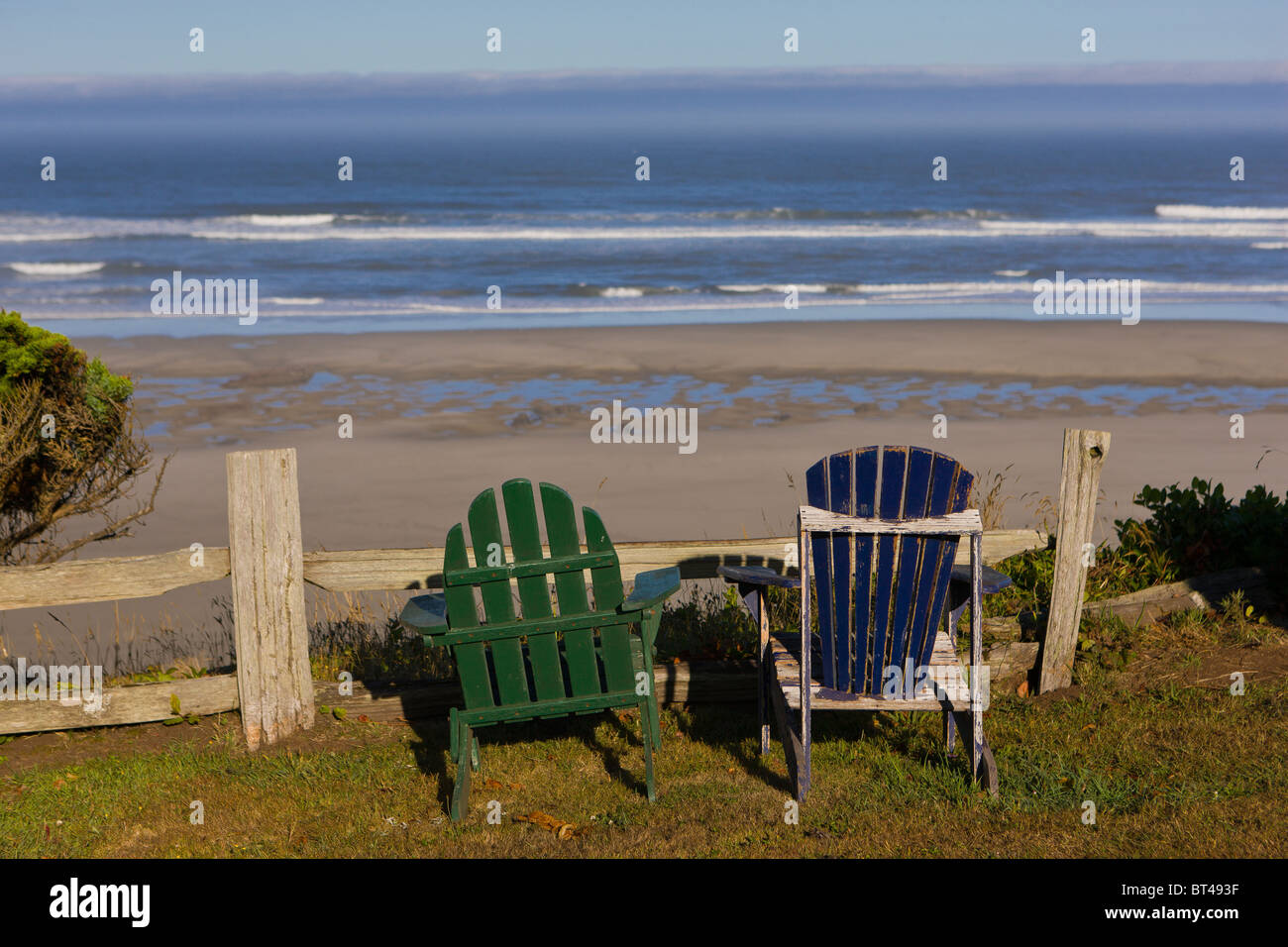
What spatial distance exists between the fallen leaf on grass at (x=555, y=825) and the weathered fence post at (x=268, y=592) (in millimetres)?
1399

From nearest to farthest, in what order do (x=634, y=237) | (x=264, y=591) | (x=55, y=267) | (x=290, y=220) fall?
(x=264, y=591) < (x=55, y=267) < (x=634, y=237) < (x=290, y=220)

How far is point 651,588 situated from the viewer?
15.1 ft

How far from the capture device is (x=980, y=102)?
154750 mm

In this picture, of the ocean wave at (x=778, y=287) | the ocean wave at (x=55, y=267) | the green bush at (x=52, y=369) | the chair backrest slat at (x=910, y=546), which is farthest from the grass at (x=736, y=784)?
the ocean wave at (x=55, y=267)

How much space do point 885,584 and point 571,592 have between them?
1.23 m

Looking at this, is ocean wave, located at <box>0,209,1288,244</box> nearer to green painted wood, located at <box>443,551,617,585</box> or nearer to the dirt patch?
the dirt patch

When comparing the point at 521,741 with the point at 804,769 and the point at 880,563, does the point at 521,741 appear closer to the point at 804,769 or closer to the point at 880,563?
the point at 804,769

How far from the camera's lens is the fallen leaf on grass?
409 centimetres

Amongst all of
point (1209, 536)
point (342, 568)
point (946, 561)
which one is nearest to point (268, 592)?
point (342, 568)

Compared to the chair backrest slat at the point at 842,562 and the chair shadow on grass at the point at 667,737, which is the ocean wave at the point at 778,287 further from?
the chair backrest slat at the point at 842,562

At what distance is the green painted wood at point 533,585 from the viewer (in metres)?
4.32

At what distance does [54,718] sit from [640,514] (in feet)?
15.4

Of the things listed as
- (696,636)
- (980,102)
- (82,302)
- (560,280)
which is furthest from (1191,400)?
(980,102)

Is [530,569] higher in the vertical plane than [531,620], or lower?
higher
